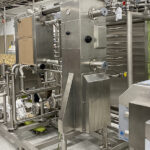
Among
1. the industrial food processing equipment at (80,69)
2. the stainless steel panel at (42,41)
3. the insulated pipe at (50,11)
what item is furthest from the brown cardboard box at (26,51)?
the insulated pipe at (50,11)

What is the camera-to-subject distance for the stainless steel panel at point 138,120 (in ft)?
3.51

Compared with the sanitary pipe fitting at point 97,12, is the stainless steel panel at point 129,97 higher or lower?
lower

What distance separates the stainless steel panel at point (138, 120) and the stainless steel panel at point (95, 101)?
92cm

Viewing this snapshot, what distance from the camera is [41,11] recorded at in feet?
9.25

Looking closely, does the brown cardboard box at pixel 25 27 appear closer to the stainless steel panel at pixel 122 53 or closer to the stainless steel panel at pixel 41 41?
the stainless steel panel at pixel 41 41

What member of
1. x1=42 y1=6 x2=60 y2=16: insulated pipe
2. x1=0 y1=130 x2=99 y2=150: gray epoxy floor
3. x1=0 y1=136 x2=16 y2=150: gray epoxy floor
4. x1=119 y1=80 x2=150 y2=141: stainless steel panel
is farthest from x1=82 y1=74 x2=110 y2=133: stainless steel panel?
x1=0 y1=136 x2=16 y2=150: gray epoxy floor

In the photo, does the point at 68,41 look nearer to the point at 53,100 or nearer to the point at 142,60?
the point at 53,100

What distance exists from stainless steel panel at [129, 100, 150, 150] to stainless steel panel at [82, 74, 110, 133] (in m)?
0.92

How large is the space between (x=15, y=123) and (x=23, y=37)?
1.31 m

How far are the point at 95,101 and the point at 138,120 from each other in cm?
102

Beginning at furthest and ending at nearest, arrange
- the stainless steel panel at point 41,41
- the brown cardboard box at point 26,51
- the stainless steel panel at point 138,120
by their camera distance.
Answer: the brown cardboard box at point 26,51
the stainless steel panel at point 41,41
the stainless steel panel at point 138,120

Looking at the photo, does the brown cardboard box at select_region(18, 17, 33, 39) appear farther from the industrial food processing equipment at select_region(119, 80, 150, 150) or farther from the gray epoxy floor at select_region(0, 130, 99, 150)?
the industrial food processing equipment at select_region(119, 80, 150, 150)

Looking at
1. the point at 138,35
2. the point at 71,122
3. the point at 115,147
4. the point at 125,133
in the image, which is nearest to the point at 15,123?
the point at 71,122

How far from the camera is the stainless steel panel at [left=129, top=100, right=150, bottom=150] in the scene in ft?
3.51
